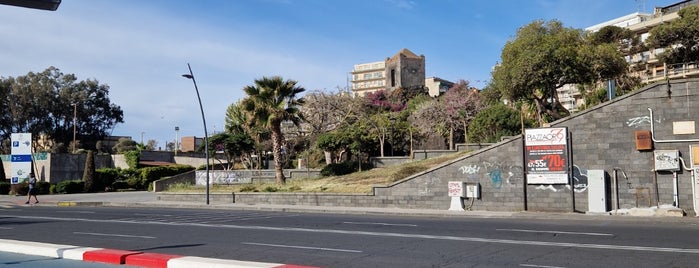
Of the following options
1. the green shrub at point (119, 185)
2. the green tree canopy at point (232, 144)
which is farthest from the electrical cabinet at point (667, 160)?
the green shrub at point (119, 185)

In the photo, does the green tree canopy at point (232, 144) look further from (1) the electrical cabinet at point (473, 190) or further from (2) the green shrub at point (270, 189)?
(1) the electrical cabinet at point (473, 190)

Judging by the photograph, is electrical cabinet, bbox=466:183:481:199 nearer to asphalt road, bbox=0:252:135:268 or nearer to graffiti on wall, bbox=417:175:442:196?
graffiti on wall, bbox=417:175:442:196

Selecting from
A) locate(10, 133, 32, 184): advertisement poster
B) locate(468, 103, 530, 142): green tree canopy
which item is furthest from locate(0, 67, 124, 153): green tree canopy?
locate(468, 103, 530, 142): green tree canopy

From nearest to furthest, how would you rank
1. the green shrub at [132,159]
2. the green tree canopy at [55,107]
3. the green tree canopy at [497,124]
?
the green tree canopy at [497,124]
the green shrub at [132,159]
the green tree canopy at [55,107]

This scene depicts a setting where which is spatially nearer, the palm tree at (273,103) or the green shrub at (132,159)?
the palm tree at (273,103)

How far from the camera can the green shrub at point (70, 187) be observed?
1720 inches

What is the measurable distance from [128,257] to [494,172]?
55.7 feet

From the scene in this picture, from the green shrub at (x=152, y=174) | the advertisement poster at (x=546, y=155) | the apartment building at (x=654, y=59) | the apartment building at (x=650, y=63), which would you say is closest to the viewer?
the advertisement poster at (x=546, y=155)

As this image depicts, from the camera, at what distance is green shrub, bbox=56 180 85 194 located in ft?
143

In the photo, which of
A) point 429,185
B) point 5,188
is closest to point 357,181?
point 429,185

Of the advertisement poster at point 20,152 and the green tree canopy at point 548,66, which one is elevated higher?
the green tree canopy at point 548,66

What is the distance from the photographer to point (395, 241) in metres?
13.4

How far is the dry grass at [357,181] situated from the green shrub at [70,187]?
15.3 metres

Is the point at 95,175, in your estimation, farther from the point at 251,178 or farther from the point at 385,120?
the point at 385,120
